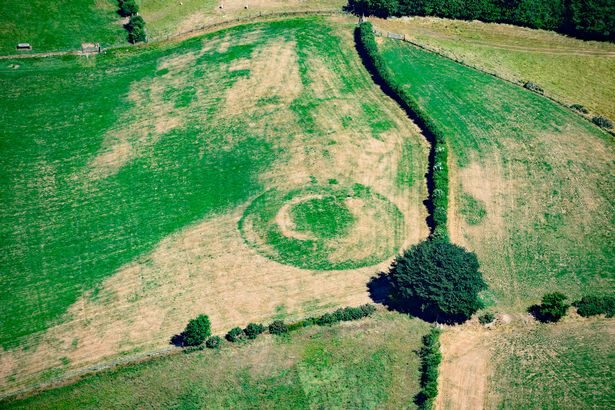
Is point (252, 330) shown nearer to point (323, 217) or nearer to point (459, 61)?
point (323, 217)

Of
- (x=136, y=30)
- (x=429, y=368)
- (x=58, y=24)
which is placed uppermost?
(x=58, y=24)

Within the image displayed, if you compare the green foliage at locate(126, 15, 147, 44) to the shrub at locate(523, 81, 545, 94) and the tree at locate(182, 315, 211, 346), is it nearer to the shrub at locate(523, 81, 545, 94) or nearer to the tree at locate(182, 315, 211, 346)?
the tree at locate(182, 315, 211, 346)

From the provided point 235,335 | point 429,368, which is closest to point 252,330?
point 235,335

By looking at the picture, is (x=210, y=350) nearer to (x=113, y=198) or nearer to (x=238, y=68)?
(x=113, y=198)

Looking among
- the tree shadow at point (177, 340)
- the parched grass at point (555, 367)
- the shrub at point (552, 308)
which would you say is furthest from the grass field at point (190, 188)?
the parched grass at point (555, 367)

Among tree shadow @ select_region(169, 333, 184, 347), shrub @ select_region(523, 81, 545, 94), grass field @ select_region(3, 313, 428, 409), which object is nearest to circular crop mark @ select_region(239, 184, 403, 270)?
grass field @ select_region(3, 313, 428, 409)
